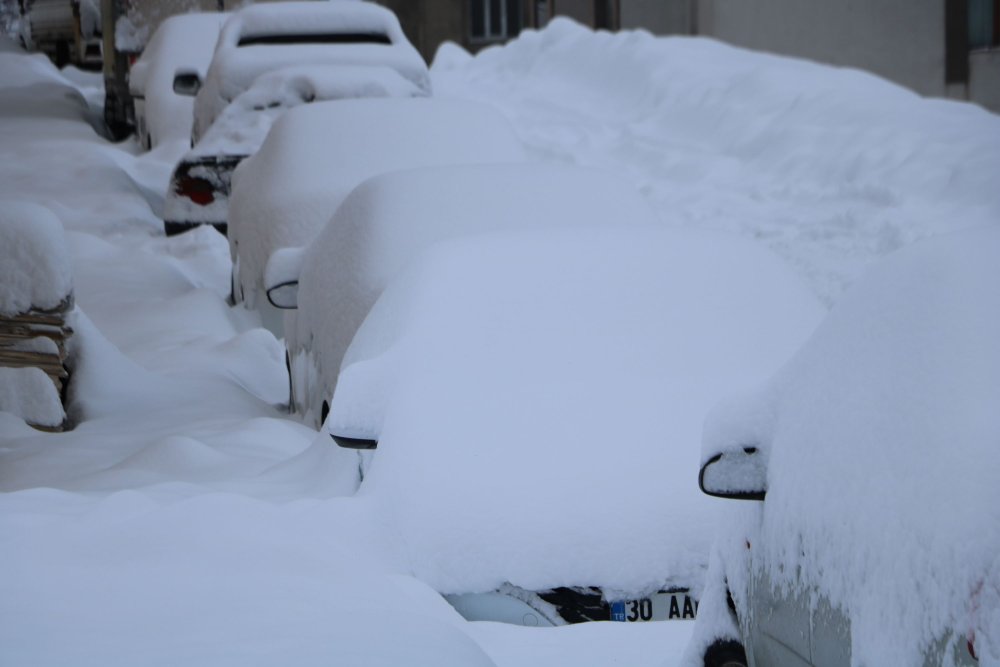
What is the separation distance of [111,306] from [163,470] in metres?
4.85

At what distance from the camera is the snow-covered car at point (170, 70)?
1645 cm

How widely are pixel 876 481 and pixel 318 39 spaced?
10.7m

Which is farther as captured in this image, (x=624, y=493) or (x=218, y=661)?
(x=624, y=493)

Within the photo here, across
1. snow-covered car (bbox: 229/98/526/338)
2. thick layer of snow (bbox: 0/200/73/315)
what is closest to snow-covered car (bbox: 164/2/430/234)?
snow-covered car (bbox: 229/98/526/338)

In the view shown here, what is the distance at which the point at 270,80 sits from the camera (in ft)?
37.7

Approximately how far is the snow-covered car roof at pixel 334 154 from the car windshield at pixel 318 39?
3645 mm

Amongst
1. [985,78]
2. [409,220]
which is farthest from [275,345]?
[985,78]

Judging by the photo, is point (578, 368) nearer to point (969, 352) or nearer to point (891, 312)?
point (891, 312)

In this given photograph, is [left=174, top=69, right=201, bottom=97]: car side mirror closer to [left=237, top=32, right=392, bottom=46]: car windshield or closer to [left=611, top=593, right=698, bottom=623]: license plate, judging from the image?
[left=237, top=32, right=392, bottom=46]: car windshield

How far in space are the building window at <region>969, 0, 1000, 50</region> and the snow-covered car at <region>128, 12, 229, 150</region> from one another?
8178mm

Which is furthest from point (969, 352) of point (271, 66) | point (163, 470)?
point (271, 66)

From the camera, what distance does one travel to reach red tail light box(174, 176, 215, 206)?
11.1m

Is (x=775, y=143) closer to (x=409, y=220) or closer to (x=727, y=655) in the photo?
(x=409, y=220)

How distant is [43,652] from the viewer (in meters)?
2.87
